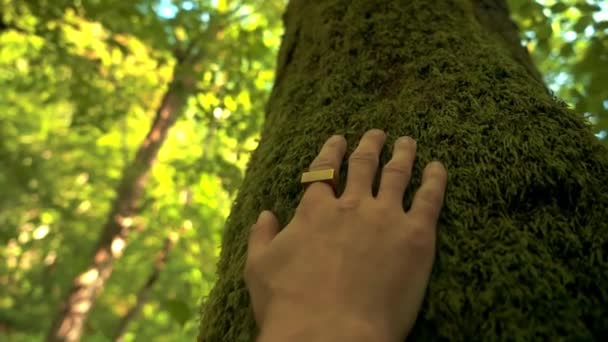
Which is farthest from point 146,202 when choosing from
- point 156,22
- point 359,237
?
point 359,237

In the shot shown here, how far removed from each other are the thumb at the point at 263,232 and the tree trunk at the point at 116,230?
13.7 ft

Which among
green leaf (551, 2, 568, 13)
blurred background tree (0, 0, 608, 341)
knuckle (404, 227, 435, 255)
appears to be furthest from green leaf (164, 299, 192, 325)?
green leaf (551, 2, 568, 13)

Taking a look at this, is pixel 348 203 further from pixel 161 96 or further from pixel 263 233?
pixel 161 96

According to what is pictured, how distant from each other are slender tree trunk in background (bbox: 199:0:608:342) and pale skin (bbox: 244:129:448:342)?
0.04m

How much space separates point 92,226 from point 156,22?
640cm

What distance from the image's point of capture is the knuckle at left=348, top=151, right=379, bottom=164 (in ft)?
3.14

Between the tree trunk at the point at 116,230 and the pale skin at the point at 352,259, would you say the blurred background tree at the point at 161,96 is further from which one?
the pale skin at the point at 352,259

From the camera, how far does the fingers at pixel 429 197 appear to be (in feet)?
2.73

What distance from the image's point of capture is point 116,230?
19.1 ft

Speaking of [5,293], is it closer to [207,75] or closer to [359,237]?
[207,75]

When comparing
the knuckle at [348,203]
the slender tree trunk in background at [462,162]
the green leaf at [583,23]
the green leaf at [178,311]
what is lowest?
the green leaf at [178,311]

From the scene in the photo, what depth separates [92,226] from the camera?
955 centimetres

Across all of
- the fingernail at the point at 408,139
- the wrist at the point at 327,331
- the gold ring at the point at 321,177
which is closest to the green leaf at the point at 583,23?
the fingernail at the point at 408,139

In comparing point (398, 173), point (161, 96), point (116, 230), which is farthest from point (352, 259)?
point (161, 96)
